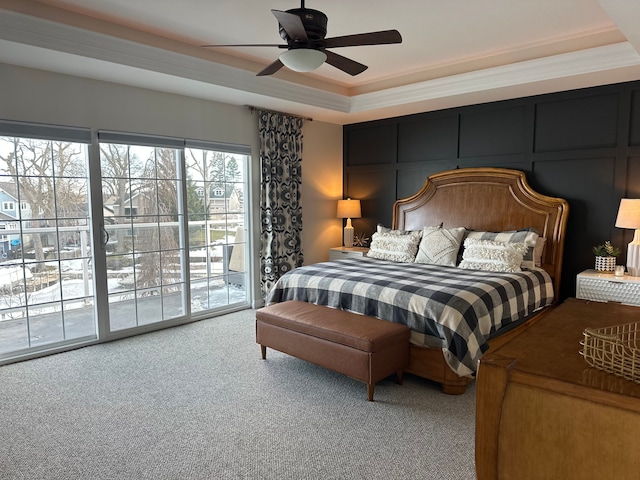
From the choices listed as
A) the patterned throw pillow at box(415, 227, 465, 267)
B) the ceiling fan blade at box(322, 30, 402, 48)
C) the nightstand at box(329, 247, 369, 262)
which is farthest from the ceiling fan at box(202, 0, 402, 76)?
the nightstand at box(329, 247, 369, 262)

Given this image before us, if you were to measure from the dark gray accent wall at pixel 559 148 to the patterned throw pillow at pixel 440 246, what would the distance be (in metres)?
1.02

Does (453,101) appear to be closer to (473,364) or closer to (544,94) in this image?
(544,94)

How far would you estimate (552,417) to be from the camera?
3.42 ft

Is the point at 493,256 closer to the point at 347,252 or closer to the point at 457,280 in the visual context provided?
the point at 457,280

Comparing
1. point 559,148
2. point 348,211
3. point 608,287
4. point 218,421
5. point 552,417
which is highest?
point 559,148

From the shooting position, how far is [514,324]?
357 cm

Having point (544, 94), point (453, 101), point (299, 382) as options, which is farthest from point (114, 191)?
point (544, 94)

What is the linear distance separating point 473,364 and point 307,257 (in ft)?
11.2

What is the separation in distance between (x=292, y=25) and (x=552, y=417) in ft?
7.74

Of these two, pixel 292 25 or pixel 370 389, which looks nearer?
pixel 292 25

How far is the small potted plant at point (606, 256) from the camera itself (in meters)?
4.11

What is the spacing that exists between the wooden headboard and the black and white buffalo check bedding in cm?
58

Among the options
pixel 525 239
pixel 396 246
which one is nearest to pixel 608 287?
pixel 525 239

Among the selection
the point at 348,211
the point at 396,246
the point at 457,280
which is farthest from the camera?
the point at 348,211
